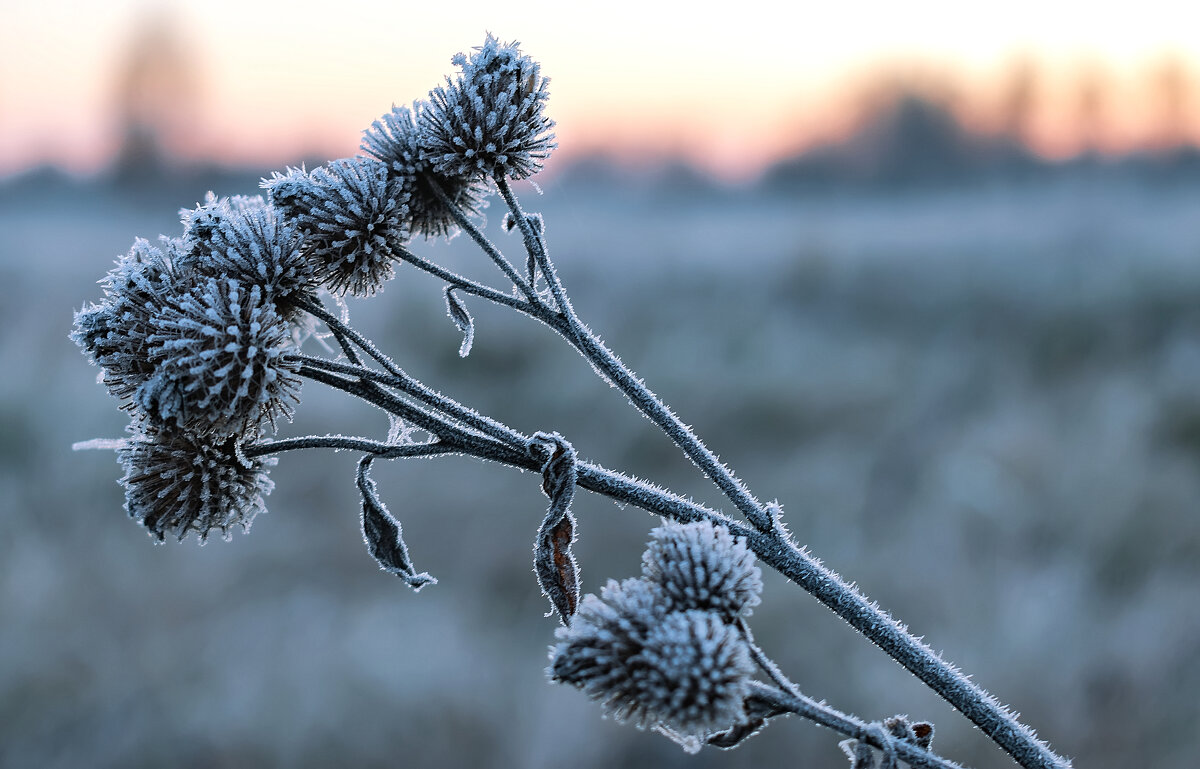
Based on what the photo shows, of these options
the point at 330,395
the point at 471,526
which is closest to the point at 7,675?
the point at 471,526

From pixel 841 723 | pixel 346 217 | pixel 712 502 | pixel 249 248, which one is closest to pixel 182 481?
pixel 249 248

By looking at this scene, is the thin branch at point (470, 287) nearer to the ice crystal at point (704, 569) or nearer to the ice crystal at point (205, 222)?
the ice crystal at point (205, 222)

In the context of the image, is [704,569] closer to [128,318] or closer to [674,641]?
[674,641]

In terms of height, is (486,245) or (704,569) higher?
(486,245)

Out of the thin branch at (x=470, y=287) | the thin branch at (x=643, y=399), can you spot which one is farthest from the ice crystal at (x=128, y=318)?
the thin branch at (x=643, y=399)

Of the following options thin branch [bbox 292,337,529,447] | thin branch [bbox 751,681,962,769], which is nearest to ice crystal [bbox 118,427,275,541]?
thin branch [bbox 292,337,529,447]

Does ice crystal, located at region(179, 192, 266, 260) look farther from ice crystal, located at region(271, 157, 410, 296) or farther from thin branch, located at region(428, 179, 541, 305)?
thin branch, located at region(428, 179, 541, 305)

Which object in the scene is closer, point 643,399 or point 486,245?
point 643,399

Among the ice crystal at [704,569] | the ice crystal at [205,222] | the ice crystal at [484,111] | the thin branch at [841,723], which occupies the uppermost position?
the ice crystal at [484,111]
